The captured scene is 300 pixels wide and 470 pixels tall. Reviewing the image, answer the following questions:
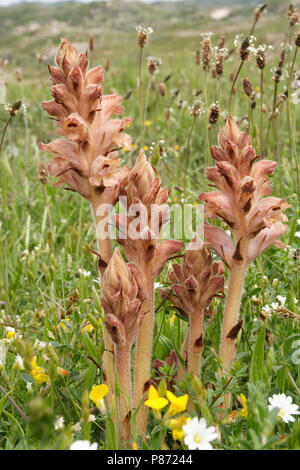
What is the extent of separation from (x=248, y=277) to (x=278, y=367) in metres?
0.61

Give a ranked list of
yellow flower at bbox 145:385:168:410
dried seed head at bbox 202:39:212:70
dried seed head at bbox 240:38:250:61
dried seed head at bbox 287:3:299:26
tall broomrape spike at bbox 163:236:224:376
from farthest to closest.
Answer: dried seed head at bbox 287:3:299:26, dried seed head at bbox 202:39:212:70, dried seed head at bbox 240:38:250:61, tall broomrape spike at bbox 163:236:224:376, yellow flower at bbox 145:385:168:410

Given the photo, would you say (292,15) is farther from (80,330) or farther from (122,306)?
(122,306)

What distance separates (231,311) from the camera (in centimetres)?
145

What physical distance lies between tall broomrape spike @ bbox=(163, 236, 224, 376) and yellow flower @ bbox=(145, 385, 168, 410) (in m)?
0.21

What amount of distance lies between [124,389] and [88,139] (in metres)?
0.69

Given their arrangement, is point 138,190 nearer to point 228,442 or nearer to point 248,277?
point 228,442

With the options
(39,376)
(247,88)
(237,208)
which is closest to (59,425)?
(39,376)

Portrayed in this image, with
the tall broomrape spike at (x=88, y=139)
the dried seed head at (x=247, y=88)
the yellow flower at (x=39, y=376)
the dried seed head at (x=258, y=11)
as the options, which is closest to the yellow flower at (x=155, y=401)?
the tall broomrape spike at (x=88, y=139)

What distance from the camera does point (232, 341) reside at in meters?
1.47

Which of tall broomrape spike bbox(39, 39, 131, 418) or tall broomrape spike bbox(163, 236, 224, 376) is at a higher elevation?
tall broomrape spike bbox(39, 39, 131, 418)

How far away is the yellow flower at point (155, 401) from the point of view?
129 centimetres

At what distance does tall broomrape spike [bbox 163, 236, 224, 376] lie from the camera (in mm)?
1411

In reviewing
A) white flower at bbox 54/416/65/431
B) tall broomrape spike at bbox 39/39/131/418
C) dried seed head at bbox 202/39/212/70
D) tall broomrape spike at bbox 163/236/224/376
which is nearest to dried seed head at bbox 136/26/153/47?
dried seed head at bbox 202/39/212/70

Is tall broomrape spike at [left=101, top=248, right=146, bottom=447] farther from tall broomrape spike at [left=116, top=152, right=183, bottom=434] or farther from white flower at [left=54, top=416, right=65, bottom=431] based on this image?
white flower at [left=54, top=416, right=65, bottom=431]
